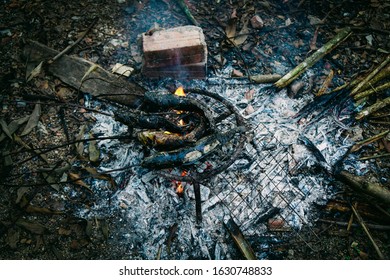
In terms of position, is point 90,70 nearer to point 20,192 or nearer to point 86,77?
point 86,77

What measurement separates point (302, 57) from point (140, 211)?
4.03 metres

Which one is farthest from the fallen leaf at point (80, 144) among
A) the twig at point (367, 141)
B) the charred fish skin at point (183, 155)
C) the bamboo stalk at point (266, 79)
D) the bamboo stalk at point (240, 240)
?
the twig at point (367, 141)

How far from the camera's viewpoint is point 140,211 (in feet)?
11.7

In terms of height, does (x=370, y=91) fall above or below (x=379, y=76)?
below

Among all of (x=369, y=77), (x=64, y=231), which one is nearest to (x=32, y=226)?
(x=64, y=231)

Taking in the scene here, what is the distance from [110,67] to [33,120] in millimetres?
1564

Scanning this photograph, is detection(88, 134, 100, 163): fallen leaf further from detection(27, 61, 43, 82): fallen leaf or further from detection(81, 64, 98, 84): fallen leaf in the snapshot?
detection(27, 61, 43, 82): fallen leaf

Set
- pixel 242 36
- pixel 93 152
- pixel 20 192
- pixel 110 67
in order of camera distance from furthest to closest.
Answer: pixel 242 36
pixel 110 67
pixel 93 152
pixel 20 192

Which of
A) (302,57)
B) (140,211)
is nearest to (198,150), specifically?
(140,211)

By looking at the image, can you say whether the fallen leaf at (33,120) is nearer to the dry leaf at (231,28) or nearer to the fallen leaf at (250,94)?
the fallen leaf at (250,94)

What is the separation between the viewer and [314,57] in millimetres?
4867

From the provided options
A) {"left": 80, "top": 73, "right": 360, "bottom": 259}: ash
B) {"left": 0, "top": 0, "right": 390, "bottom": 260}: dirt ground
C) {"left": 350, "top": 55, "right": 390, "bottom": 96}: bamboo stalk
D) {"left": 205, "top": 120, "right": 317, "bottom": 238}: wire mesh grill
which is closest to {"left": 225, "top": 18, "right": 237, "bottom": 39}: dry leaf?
{"left": 0, "top": 0, "right": 390, "bottom": 260}: dirt ground

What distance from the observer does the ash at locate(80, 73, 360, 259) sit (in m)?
3.41

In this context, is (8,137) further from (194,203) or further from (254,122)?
(254,122)
